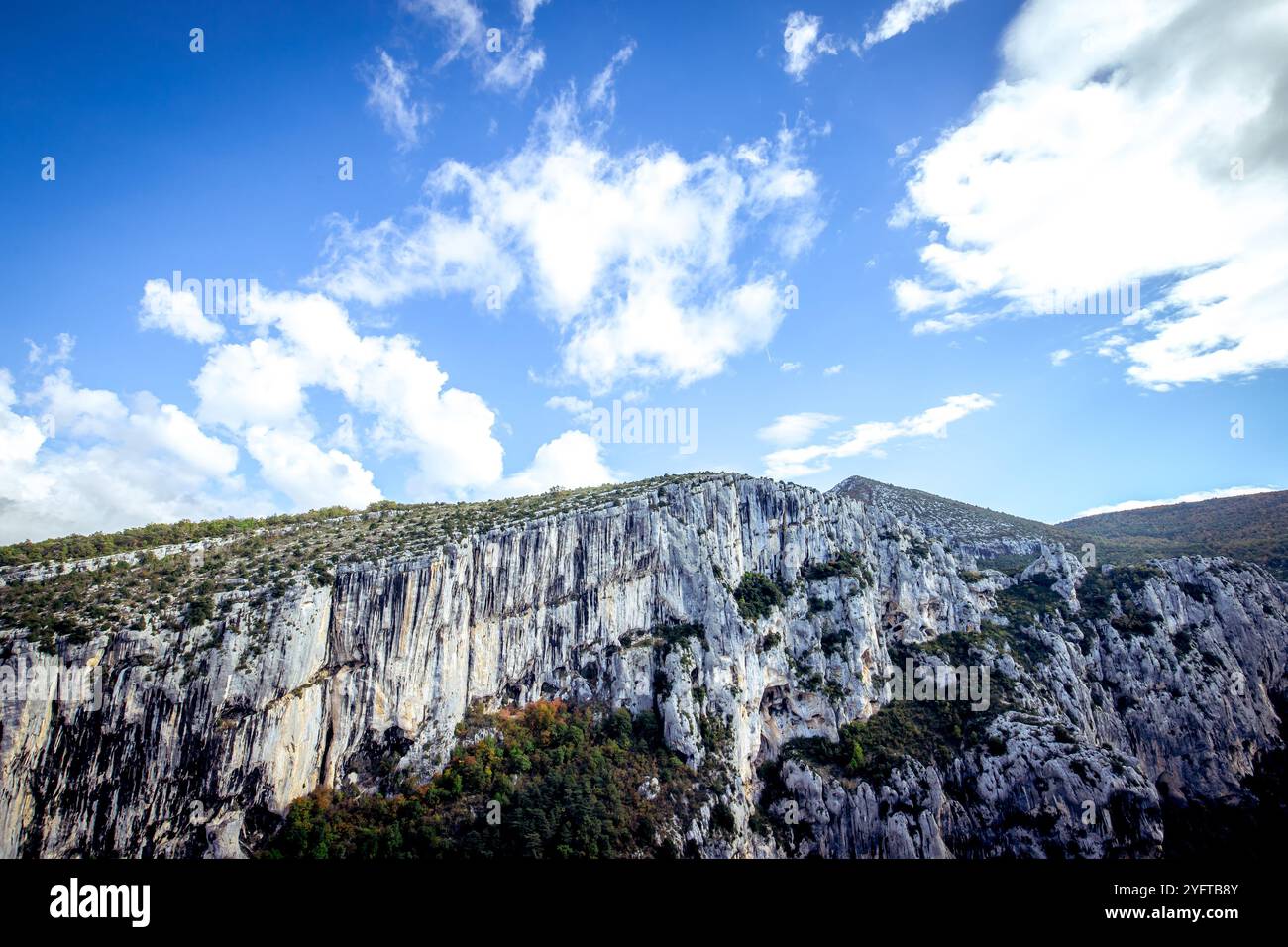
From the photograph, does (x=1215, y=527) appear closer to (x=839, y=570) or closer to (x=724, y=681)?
(x=839, y=570)

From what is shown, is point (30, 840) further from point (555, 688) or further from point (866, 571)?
point (866, 571)

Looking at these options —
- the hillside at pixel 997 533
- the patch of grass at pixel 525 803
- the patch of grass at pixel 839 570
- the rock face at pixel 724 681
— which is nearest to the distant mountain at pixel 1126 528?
the hillside at pixel 997 533

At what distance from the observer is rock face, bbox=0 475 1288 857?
1570 inches

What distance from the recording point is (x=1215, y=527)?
113m

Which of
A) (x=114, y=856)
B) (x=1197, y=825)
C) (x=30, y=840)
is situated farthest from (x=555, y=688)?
(x=1197, y=825)

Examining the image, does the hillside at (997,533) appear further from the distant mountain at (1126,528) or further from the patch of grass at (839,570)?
the patch of grass at (839,570)

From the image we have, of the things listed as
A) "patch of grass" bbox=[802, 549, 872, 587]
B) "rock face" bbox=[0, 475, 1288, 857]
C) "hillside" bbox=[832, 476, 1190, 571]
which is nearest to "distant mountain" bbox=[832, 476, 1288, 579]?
"hillside" bbox=[832, 476, 1190, 571]

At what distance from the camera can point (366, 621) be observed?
165 feet

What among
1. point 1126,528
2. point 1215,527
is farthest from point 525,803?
point 1126,528

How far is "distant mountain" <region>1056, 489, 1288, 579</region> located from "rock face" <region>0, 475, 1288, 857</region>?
1902 centimetres

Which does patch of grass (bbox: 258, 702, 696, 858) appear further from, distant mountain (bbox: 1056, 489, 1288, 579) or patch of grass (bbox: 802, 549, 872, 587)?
distant mountain (bbox: 1056, 489, 1288, 579)

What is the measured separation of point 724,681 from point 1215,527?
115247mm

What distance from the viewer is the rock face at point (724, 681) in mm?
39875

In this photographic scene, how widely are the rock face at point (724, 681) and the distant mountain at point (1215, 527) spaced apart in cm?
1902
